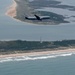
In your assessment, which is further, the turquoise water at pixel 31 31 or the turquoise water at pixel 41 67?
the turquoise water at pixel 31 31

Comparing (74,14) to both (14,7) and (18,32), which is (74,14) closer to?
(14,7)

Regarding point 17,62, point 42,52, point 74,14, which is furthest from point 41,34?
point 74,14

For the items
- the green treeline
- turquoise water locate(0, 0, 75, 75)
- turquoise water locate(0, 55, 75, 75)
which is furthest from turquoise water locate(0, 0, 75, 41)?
turquoise water locate(0, 55, 75, 75)

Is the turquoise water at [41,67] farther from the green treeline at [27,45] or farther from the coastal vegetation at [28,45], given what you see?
the green treeline at [27,45]

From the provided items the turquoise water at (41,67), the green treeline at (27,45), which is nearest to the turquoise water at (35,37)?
the turquoise water at (41,67)

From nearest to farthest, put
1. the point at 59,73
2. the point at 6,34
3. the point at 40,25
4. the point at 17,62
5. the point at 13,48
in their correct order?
→ the point at 59,73, the point at 17,62, the point at 13,48, the point at 6,34, the point at 40,25

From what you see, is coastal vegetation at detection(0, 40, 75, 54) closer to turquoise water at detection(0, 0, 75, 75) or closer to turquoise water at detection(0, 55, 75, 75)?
turquoise water at detection(0, 0, 75, 75)

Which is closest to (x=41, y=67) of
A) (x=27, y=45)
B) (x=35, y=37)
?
(x=27, y=45)
